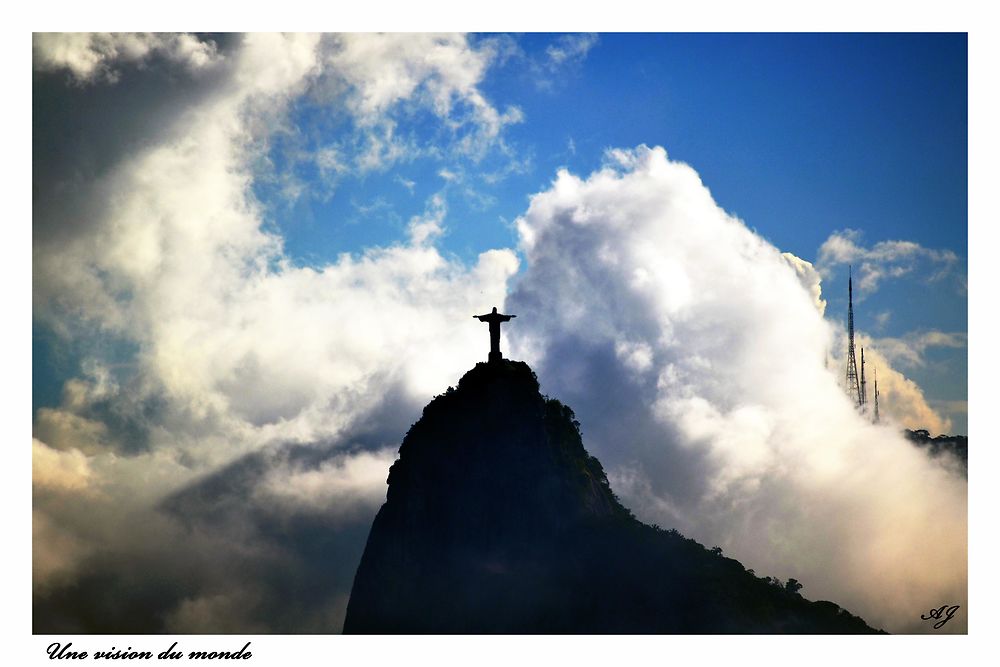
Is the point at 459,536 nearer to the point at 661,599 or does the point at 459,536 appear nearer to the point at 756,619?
the point at 661,599

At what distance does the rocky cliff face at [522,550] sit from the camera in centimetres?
6031

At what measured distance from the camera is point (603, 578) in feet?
203

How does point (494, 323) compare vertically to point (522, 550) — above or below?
above

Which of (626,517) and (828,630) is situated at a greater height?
(626,517)

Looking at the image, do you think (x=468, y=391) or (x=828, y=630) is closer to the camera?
(x=828, y=630)

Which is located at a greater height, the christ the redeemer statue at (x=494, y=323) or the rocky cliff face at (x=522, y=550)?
the christ the redeemer statue at (x=494, y=323)

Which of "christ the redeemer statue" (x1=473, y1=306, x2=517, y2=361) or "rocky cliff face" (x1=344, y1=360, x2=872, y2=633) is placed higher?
"christ the redeemer statue" (x1=473, y1=306, x2=517, y2=361)

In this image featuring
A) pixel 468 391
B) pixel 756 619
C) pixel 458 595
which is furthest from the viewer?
pixel 468 391

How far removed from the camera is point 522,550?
211ft

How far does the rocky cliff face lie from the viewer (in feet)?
198
